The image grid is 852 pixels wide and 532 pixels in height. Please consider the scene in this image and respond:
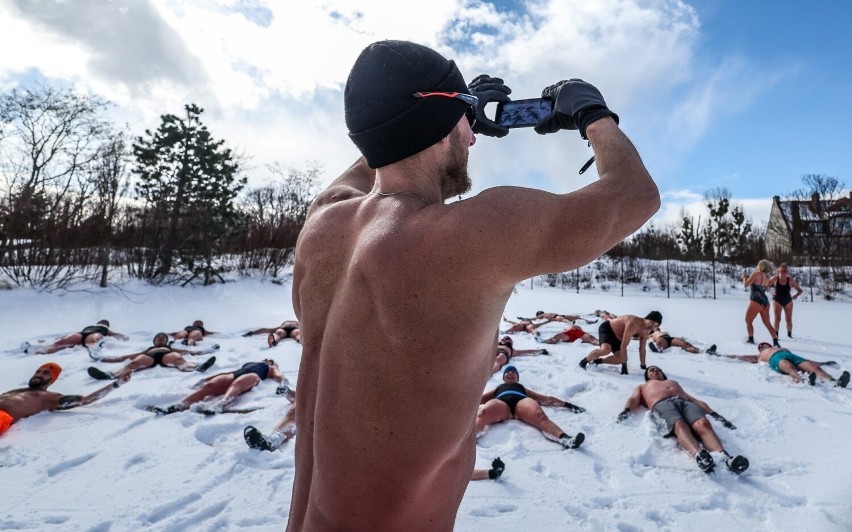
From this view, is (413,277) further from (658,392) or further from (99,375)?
(99,375)

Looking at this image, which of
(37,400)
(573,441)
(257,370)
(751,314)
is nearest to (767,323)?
(751,314)

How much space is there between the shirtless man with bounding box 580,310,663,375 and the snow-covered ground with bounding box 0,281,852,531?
0.75ft

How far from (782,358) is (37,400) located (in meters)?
9.77

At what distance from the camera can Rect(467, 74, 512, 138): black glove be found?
1.18 m

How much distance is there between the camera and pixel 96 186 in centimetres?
1367

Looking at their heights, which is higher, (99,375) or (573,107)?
(573,107)

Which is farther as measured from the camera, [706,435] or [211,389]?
[211,389]

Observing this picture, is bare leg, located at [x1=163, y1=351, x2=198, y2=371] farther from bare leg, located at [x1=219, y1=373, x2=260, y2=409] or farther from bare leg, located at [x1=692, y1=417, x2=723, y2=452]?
bare leg, located at [x1=692, y1=417, x2=723, y2=452]

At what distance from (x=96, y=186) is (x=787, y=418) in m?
16.8

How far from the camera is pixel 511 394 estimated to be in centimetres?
515

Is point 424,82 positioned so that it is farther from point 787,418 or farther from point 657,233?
point 657,233

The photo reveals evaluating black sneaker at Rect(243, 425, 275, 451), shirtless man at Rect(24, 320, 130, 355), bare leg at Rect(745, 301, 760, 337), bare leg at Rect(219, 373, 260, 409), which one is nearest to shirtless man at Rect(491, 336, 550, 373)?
bare leg at Rect(219, 373, 260, 409)

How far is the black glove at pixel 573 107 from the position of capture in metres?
1.06

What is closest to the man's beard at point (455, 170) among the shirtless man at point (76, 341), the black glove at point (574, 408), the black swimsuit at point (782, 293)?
the black glove at point (574, 408)
